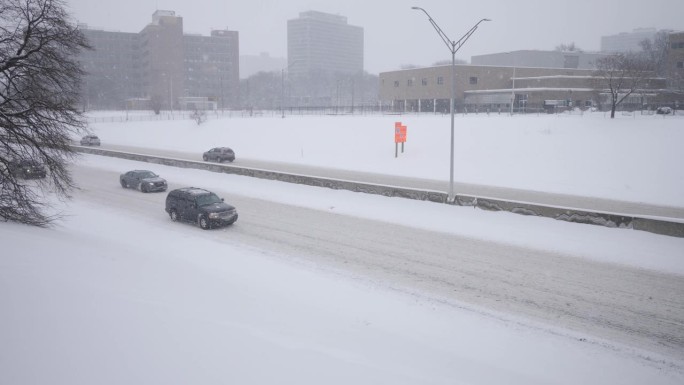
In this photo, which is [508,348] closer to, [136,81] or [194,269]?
[194,269]

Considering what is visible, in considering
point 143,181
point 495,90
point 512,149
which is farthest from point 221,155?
point 495,90

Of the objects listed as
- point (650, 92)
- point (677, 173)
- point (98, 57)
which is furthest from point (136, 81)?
point (677, 173)

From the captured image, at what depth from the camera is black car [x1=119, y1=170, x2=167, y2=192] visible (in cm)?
2794

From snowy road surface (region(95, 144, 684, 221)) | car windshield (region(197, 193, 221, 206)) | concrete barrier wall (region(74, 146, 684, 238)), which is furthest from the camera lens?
snowy road surface (region(95, 144, 684, 221))

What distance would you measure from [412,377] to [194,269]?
7939 millimetres

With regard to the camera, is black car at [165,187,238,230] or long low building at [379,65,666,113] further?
long low building at [379,65,666,113]

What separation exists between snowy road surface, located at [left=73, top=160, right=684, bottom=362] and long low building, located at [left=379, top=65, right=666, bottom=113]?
45531mm

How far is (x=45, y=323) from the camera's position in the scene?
895cm

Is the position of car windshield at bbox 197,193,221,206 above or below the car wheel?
above

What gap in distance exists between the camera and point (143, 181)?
91.9 feet

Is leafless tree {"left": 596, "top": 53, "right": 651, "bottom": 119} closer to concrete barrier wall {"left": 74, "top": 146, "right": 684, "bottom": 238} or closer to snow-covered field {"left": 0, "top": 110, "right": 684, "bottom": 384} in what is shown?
snow-covered field {"left": 0, "top": 110, "right": 684, "bottom": 384}

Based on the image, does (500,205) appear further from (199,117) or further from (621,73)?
(199,117)

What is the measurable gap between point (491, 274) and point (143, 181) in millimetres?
21997

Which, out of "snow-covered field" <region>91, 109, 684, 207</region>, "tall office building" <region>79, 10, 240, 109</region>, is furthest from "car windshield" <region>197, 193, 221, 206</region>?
"tall office building" <region>79, 10, 240, 109</region>
